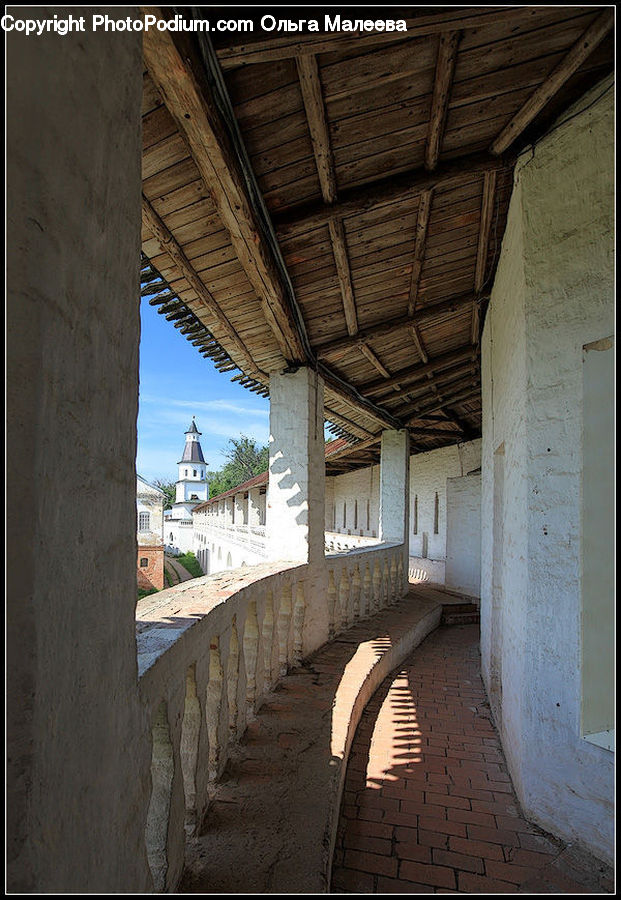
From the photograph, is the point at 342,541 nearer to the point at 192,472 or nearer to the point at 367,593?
the point at 367,593

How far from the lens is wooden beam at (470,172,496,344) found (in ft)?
12.9

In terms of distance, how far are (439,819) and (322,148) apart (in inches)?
166

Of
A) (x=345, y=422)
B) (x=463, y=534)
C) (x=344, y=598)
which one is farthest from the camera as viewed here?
(x=463, y=534)

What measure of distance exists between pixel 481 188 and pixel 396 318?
6.02 feet

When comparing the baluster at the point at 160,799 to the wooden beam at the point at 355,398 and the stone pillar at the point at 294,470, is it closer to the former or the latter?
the stone pillar at the point at 294,470

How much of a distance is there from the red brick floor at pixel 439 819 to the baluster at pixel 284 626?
2.90 ft

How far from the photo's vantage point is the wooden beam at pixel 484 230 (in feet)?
12.9

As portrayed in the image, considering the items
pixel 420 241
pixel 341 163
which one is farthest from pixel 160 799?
pixel 420 241

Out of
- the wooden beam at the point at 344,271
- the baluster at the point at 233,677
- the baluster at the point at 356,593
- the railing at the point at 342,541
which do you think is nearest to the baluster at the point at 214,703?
the baluster at the point at 233,677

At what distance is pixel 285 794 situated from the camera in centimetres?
277

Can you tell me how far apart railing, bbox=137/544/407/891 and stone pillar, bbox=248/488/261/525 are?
48.8 ft

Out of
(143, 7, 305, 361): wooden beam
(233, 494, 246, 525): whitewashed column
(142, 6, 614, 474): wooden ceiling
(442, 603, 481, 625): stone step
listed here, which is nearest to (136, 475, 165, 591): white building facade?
(233, 494, 246, 525): whitewashed column

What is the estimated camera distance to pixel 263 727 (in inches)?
141

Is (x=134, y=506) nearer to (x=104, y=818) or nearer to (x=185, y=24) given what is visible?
(x=104, y=818)
